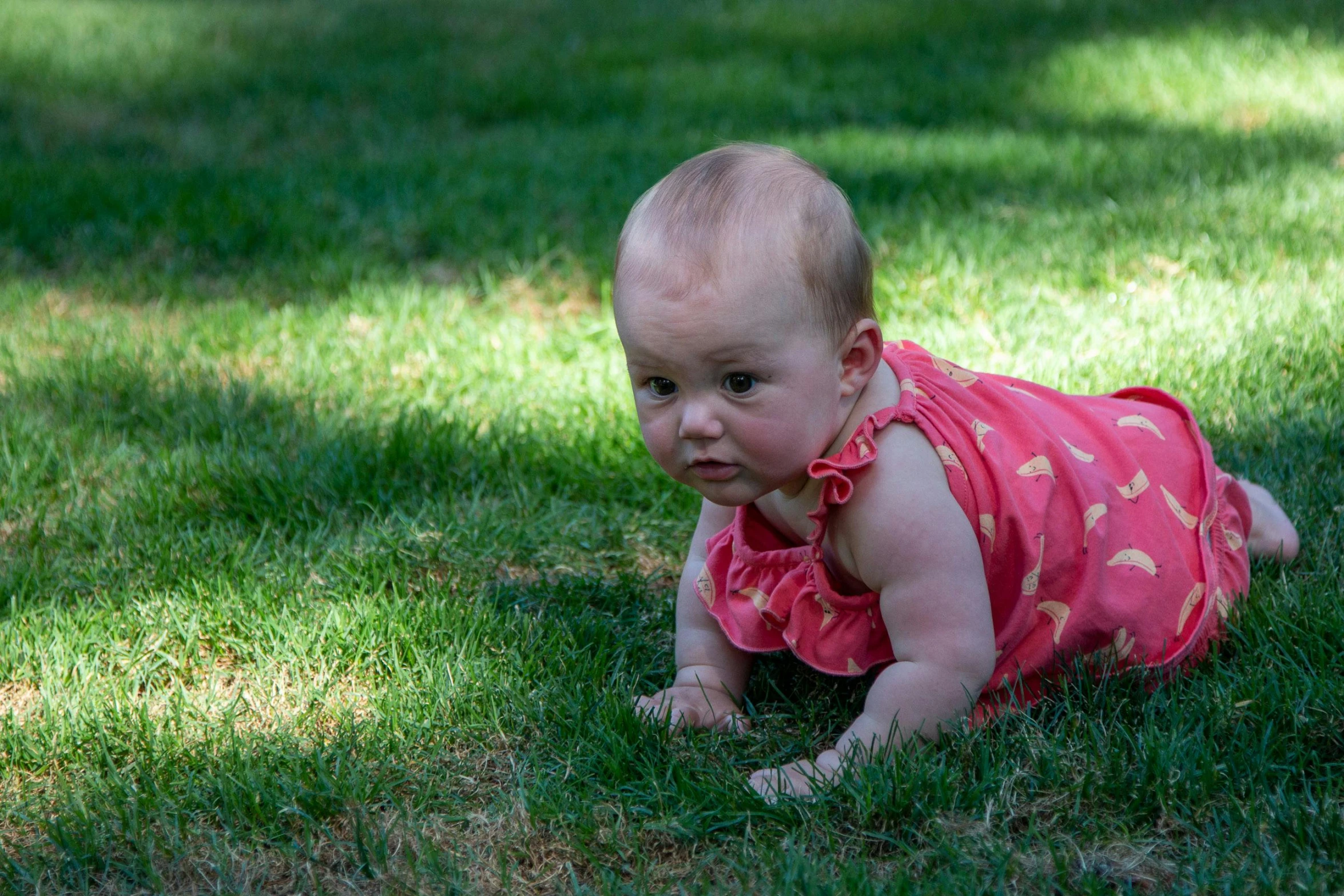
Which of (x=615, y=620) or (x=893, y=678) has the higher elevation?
(x=893, y=678)

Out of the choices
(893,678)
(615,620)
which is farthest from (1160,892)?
(615,620)

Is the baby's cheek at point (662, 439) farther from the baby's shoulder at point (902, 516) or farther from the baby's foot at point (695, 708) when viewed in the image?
the baby's foot at point (695, 708)

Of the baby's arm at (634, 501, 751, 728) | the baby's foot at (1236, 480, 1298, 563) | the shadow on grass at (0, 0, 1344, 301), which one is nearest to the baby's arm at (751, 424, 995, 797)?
the baby's arm at (634, 501, 751, 728)

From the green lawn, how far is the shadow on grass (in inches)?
1.5

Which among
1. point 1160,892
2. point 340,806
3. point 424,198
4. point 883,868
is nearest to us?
point 1160,892

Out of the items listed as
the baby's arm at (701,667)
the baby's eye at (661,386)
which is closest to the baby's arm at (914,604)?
the baby's arm at (701,667)

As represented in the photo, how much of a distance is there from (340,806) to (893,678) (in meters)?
0.94

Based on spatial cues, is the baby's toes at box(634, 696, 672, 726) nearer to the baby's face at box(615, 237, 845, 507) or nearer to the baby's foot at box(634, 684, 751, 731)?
the baby's foot at box(634, 684, 751, 731)

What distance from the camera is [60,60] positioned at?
7.80 metres

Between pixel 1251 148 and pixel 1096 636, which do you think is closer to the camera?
pixel 1096 636

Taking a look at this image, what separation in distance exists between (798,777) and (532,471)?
1.42 m

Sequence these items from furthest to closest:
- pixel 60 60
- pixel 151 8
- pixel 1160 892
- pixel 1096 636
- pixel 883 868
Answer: pixel 151 8 → pixel 60 60 → pixel 1096 636 → pixel 883 868 → pixel 1160 892

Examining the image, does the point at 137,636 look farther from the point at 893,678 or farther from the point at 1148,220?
the point at 1148,220

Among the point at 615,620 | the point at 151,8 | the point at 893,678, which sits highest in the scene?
the point at 151,8
